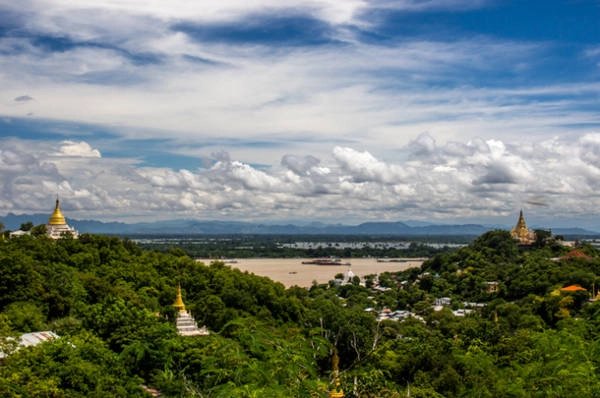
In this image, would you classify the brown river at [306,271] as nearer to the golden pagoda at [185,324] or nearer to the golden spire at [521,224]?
the golden spire at [521,224]

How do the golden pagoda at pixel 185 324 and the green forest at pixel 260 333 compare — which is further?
the golden pagoda at pixel 185 324

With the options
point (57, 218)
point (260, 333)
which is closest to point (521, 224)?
point (57, 218)

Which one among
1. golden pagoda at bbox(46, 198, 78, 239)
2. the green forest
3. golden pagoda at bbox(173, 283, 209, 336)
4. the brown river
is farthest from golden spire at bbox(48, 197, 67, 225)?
the brown river

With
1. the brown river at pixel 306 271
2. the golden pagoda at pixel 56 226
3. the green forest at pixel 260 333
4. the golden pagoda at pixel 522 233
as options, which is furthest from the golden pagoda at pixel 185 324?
the golden pagoda at pixel 522 233

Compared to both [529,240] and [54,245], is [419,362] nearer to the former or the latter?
[54,245]

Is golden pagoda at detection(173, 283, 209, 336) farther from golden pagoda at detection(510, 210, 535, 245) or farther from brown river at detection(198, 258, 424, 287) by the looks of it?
golden pagoda at detection(510, 210, 535, 245)

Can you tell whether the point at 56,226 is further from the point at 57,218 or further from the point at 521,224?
the point at 521,224

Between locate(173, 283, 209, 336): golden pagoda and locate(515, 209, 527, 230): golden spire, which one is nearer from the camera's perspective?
locate(173, 283, 209, 336): golden pagoda
